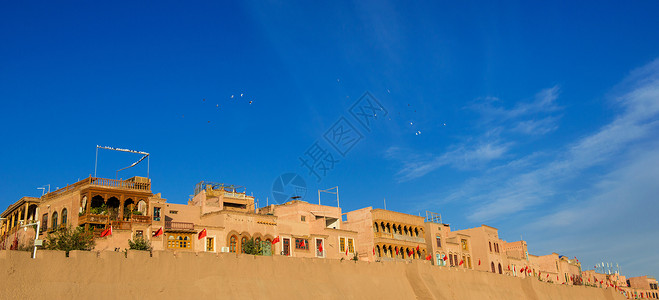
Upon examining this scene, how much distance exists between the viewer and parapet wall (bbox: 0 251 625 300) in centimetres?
2866

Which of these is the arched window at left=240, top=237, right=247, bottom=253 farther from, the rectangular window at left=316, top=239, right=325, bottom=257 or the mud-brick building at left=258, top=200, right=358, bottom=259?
the rectangular window at left=316, top=239, right=325, bottom=257

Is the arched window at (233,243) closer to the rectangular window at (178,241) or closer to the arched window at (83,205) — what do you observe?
the rectangular window at (178,241)

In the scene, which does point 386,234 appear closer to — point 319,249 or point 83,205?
point 319,249

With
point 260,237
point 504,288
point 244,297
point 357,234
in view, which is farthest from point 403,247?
point 244,297

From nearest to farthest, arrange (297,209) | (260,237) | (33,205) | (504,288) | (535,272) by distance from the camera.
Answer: (33,205) → (260,237) → (297,209) → (504,288) → (535,272)

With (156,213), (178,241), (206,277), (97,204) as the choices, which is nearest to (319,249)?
(178,241)

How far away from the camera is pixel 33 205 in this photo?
5178 cm

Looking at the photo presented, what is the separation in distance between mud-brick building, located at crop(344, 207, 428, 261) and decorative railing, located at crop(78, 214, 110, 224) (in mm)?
29284

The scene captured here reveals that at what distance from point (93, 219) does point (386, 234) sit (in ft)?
112

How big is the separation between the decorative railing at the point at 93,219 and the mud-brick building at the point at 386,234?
29.3 m

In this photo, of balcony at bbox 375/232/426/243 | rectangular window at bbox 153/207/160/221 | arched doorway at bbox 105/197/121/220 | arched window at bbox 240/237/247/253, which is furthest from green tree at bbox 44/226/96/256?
balcony at bbox 375/232/426/243

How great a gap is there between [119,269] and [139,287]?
149 centimetres

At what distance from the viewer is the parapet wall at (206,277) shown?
94.0 ft

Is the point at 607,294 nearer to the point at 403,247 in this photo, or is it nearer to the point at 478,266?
the point at 478,266
